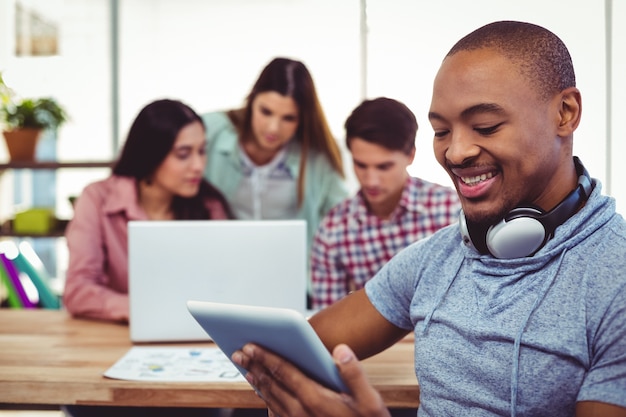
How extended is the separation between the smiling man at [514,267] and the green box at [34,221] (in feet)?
9.78

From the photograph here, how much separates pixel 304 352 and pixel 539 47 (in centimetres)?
60

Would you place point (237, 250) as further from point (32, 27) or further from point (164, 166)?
point (32, 27)

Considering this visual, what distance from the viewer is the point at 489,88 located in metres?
1.04

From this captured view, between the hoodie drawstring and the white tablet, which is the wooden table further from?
the hoodie drawstring

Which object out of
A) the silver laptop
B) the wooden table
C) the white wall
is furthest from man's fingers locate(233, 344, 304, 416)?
the white wall

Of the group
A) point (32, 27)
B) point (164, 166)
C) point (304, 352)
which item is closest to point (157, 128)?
point (164, 166)

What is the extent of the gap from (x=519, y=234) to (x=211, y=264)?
0.86m

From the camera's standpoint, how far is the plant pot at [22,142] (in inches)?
146

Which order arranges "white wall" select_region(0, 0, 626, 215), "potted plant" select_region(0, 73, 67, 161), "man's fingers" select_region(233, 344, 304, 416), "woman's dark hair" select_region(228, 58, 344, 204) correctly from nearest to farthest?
"man's fingers" select_region(233, 344, 304, 416) < "woman's dark hair" select_region(228, 58, 344, 204) < "potted plant" select_region(0, 73, 67, 161) < "white wall" select_region(0, 0, 626, 215)

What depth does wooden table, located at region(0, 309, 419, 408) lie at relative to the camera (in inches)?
55.9

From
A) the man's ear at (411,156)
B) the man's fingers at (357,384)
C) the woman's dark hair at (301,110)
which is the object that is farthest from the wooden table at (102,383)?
A: the woman's dark hair at (301,110)

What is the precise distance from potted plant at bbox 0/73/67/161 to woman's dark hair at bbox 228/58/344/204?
1.40 meters

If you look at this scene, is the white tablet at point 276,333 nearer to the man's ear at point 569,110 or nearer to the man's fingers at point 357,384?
the man's fingers at point 357,384

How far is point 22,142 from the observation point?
3.73 metres
